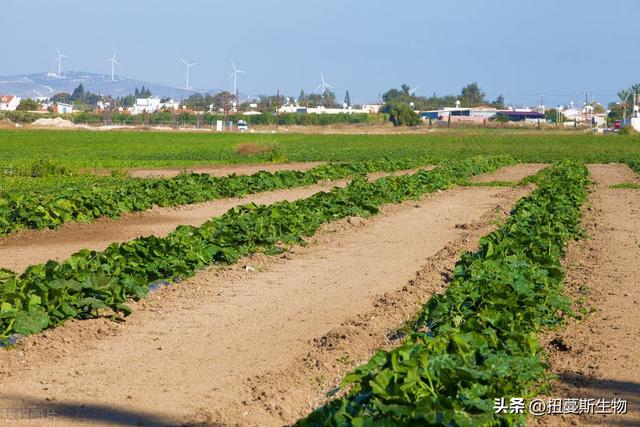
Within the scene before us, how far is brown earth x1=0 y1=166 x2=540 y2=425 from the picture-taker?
25.8 ft

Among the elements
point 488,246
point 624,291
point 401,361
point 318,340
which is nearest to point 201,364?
point 318,340

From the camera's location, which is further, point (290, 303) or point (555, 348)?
point (290, 303)

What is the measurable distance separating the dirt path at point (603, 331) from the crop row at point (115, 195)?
899 centimetres

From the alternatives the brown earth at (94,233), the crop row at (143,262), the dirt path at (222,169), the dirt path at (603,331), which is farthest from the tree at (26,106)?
the dirt path at (603,331)

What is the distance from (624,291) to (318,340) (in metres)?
4.74

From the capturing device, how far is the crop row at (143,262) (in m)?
10.1

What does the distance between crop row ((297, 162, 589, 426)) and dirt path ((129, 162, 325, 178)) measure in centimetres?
2550

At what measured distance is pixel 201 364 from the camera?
9.11 m

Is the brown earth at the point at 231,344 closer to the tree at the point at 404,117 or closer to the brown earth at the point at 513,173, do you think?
the brown earth at the point at 513,173

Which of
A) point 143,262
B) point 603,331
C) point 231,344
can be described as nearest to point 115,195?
point 143,262

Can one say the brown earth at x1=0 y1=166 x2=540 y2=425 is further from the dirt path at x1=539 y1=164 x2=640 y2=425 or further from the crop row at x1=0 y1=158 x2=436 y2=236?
the crop row at x1=0 y1=158 x2=436 y2=236

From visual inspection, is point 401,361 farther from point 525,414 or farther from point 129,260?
point 129,260

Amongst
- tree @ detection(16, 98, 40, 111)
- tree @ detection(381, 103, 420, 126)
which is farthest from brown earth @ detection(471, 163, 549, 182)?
tree @ detection(16, 98, 40, 111)

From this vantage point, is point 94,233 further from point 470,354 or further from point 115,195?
point 470,354
